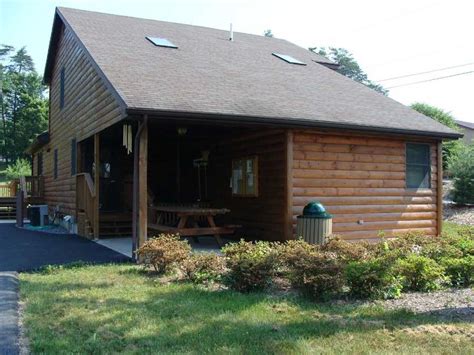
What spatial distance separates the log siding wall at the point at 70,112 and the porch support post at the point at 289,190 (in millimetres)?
3346

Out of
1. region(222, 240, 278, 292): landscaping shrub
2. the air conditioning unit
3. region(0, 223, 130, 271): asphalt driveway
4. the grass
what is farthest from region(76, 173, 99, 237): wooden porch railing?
→ region(222, 240, 278, 292): landscaping shrub

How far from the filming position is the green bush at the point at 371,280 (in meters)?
5.95

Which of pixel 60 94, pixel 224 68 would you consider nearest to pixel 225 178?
pixel 224 68

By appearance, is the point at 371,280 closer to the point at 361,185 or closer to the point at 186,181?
the point at 361,185

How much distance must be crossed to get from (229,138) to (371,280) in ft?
25.1

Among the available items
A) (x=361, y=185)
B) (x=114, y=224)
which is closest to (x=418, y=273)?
Answer: (x=361, y=185)

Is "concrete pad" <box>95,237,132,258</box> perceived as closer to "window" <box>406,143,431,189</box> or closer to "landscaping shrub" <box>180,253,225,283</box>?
"landscaping shrub" <box>180,253,225,283</box>

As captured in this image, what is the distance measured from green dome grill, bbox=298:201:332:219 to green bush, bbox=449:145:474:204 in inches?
443

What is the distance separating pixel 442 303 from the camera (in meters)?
5.86

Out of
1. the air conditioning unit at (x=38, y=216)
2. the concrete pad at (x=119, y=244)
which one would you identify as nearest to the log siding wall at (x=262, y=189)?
the concrete pad at (x=119, y=244)

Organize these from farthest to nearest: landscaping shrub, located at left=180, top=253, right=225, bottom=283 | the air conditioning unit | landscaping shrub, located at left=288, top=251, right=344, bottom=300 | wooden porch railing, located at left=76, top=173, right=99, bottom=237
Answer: the air conditioning unit
wooden porch railing, located at left=76, top=173, right=99, bottom=237
landscaping shrub, located at left=180, top=253, right=225, bottom=283
landscaping shrub, located at left=288, top=251, right=344, bottom=300

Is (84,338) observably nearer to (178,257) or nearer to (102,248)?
(178,257)

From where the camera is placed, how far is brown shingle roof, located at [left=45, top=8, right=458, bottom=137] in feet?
31.3

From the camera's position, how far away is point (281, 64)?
1492 cm
